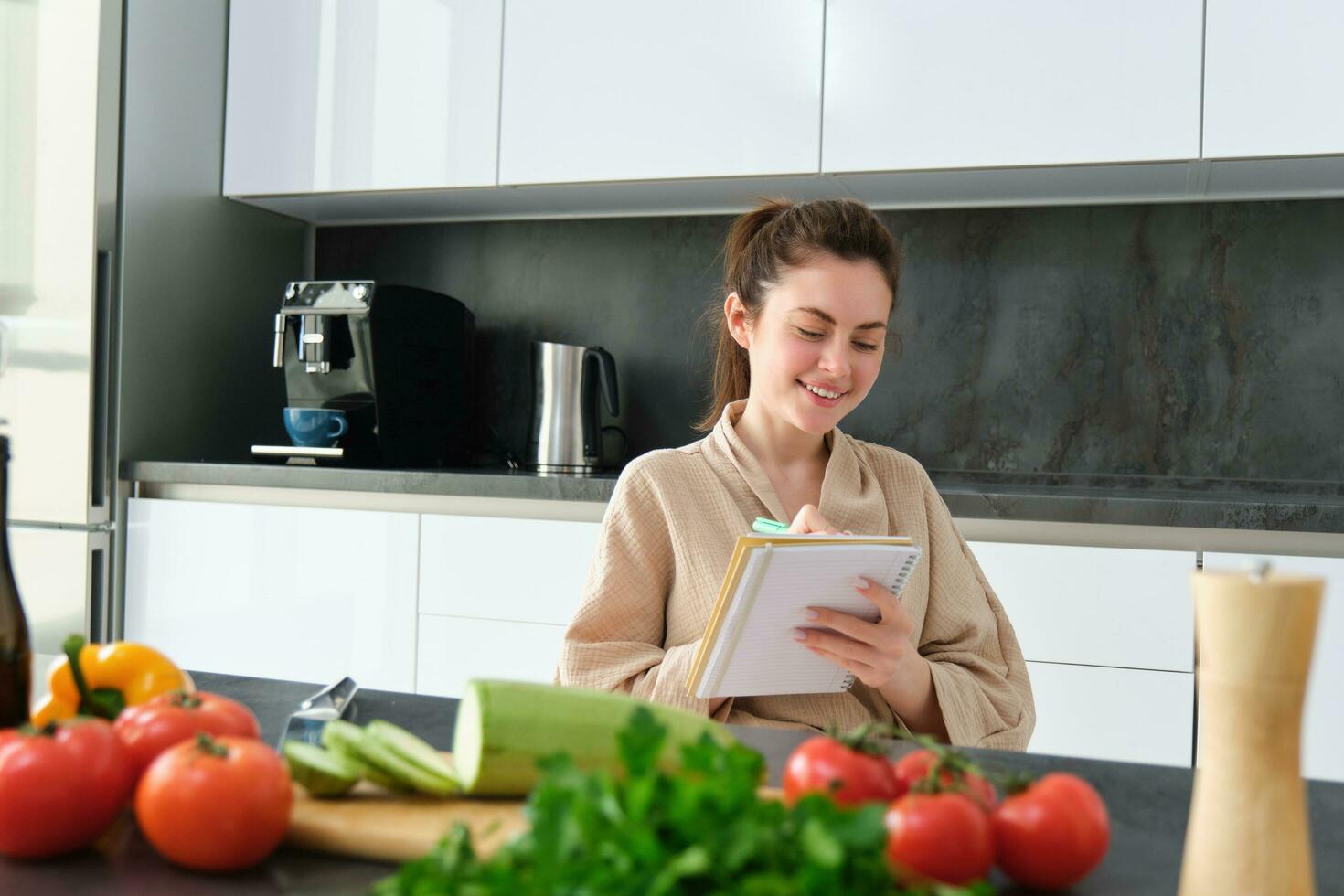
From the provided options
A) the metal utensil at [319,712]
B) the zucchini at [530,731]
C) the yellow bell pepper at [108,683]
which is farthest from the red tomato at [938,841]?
the yellow bell pepper at [108,683]

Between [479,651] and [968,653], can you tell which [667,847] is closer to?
[968,653]

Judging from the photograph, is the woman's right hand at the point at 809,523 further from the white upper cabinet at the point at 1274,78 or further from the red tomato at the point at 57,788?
the white upper cabinet at the point at 1274,78

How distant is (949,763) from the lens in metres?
0.60

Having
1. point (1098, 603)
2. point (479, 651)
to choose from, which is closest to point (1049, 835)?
point (1098, 603)

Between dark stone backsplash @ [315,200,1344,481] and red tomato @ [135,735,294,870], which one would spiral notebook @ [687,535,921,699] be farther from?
dark stone backsplash @ [315,200,1344,481]

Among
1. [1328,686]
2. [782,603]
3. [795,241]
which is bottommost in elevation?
[1328,686]

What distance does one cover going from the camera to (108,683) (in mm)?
797

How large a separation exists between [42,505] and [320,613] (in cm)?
66

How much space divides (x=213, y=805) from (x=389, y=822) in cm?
10

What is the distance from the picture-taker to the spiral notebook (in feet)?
3.39

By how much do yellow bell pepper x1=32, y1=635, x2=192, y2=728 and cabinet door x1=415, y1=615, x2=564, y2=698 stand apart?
145 cm

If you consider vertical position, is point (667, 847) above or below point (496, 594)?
above

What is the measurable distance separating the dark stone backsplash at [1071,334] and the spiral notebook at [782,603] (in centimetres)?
154

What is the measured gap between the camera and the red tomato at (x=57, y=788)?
0.61m
